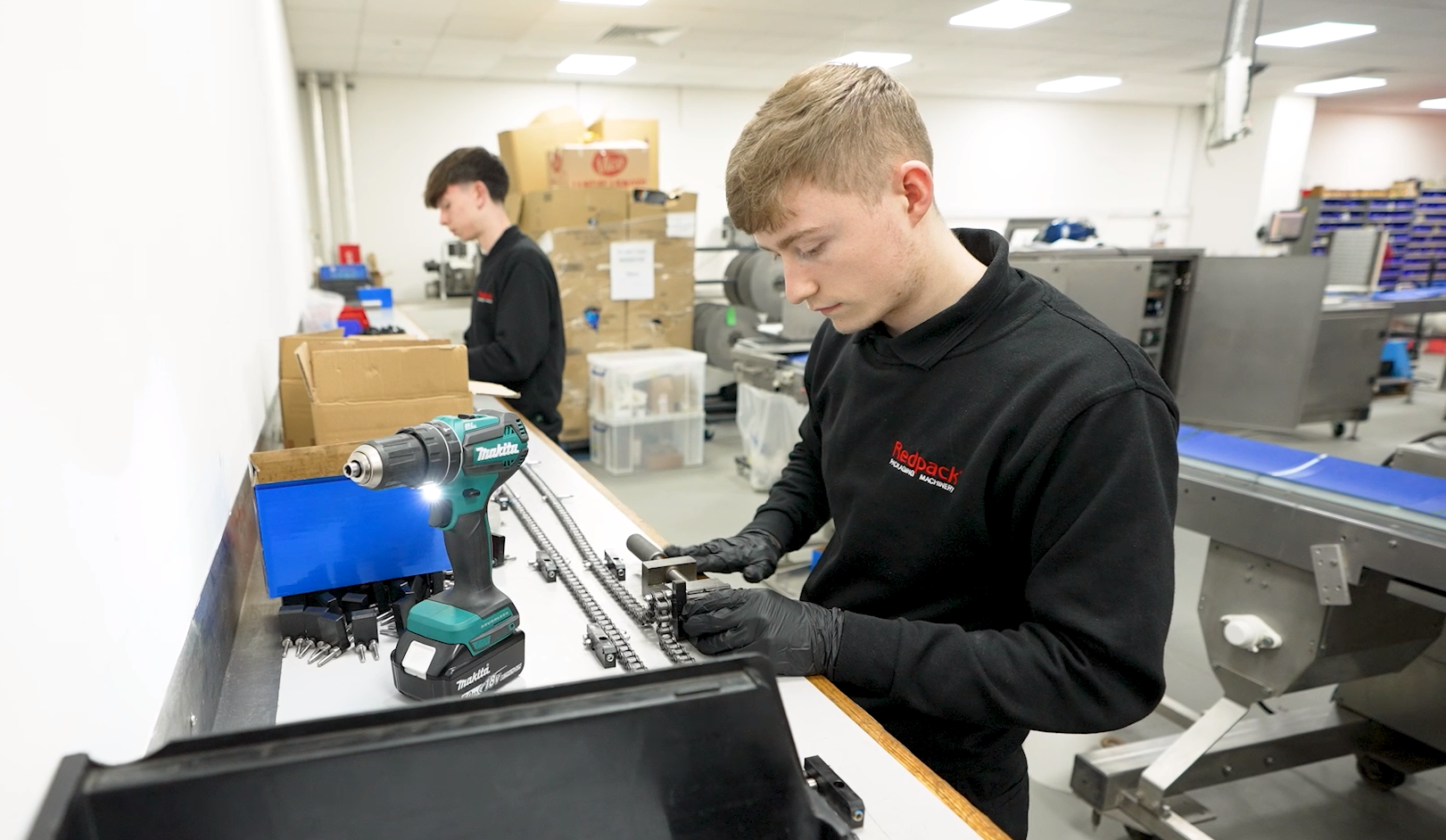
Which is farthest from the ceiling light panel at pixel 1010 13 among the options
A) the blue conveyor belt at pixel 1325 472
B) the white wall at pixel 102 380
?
the white wall at pixel 102 380

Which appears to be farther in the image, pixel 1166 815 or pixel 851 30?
pixel 851 30

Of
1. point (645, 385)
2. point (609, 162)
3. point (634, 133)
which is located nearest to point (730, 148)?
point (634, 133)

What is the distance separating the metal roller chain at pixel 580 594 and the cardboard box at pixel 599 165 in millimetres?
3458

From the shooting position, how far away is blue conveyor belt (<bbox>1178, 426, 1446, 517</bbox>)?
159 cm

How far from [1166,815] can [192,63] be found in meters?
2.30

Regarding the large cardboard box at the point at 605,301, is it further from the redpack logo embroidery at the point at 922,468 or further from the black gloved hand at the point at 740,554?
the redpack logo embroidery at the point at 922,468

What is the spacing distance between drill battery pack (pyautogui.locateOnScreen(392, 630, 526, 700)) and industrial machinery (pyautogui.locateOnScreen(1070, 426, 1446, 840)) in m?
1.47

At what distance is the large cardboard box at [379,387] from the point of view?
51.6 inches

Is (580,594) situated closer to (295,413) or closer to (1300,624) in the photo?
(295,413)

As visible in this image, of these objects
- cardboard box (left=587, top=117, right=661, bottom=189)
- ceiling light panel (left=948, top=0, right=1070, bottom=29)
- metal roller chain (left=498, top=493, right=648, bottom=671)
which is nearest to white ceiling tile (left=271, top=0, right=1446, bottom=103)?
ceiling light panel (left=948, top=0, right=1070, bottom=29)

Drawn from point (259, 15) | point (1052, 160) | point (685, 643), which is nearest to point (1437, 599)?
point (685, 643)

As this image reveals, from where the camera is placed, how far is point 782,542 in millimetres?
1311

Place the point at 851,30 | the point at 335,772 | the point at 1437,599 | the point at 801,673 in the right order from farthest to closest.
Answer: the point at 851,30
the point at 1437,599
the point at 801,673
the point at 335,772

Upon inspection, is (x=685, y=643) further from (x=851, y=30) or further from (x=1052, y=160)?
(x=1052, y=160)
